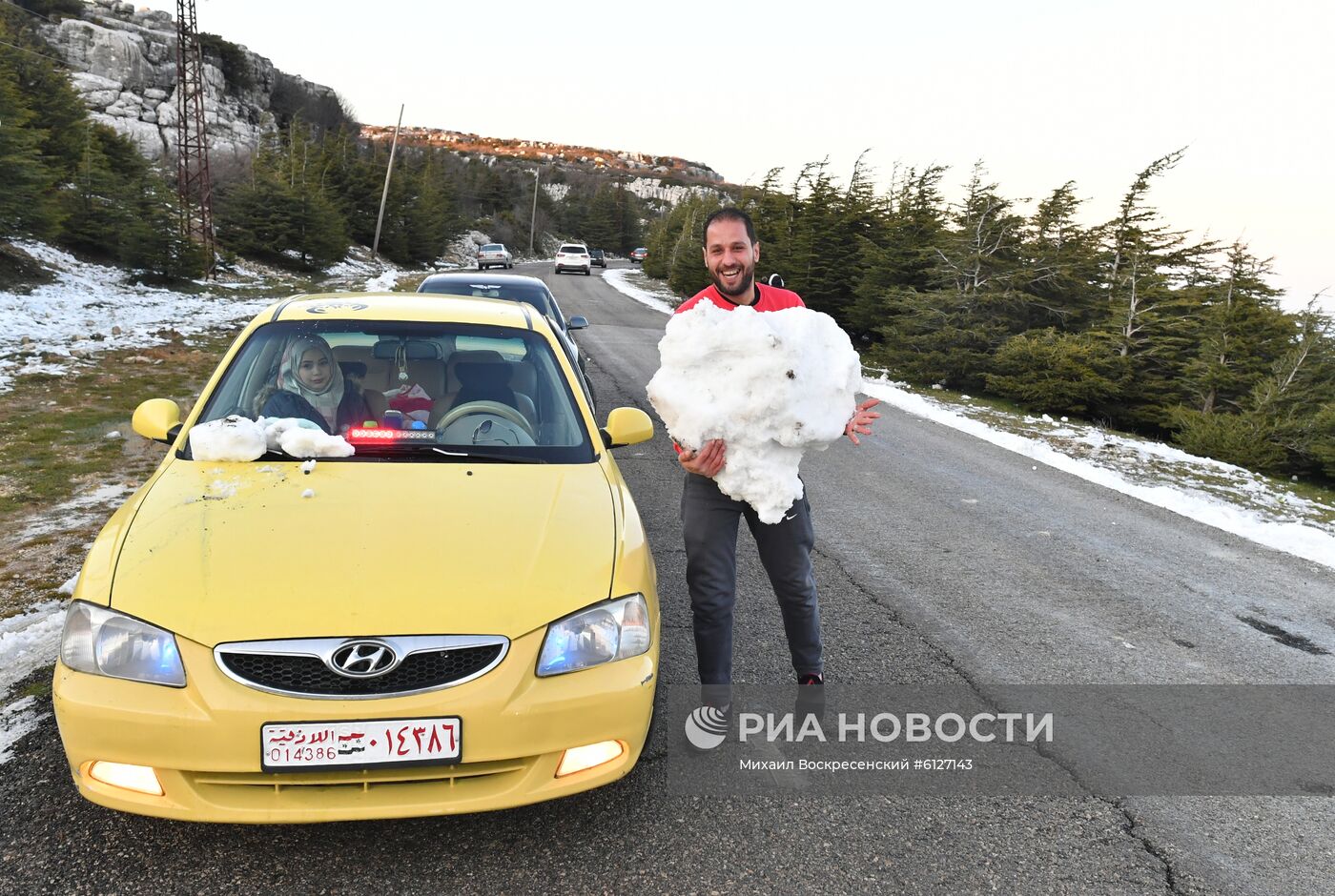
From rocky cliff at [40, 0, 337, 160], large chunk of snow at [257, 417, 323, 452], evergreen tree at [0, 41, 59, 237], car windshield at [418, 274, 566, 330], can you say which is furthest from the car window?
rocky cliff at [40, 0, 337, 160]

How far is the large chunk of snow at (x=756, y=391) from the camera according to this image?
8.89ft

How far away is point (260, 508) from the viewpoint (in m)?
2.71

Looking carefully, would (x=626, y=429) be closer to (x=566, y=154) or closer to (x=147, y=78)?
(x=147, y=78)

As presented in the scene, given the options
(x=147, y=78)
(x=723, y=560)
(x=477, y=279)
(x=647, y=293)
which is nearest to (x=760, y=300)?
(x=723, y=560)

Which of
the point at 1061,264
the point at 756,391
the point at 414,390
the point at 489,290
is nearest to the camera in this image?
the point at 756,391

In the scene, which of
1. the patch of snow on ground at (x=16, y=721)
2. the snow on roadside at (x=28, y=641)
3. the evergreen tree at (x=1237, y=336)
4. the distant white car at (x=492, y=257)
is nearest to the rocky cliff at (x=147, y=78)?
the distant white car at (x=492, y=257)

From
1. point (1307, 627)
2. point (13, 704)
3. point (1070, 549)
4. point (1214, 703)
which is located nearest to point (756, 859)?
point (1214, 703)

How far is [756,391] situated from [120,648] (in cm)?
195

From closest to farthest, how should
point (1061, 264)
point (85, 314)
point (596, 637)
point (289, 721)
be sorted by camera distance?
point (289, 721)
point (596, 637)
point (85, 314)
point (1061, 264)

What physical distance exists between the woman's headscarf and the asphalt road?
148cm

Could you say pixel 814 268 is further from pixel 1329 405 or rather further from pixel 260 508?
pixel 260 508

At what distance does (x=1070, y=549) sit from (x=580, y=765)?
452 cm

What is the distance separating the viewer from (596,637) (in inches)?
94.5

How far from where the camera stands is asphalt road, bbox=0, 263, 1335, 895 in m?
2.34
